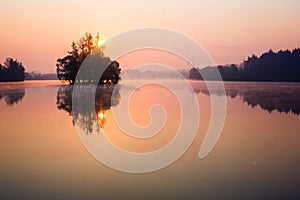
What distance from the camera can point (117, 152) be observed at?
11633mm

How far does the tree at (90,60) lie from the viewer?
63.9 meters

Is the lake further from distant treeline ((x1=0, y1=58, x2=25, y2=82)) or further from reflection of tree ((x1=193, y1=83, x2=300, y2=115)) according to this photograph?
distant treeline ((x1=0, y1=58, x2=25, y2=82))

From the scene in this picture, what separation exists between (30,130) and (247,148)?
10103mm

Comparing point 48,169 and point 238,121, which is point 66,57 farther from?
point 48,169

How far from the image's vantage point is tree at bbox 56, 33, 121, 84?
2517 inches

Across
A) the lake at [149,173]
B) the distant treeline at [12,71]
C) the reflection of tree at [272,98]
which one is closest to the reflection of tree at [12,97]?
the lake at [149,173]

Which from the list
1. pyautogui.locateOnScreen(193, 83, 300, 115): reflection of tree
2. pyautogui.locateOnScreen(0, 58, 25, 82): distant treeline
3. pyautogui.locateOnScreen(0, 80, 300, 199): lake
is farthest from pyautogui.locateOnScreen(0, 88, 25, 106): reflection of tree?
pyautogui.locateOnScreen(0, 58, 25, 82): distant treeline

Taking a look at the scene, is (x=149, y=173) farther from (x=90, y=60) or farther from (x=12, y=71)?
(x=12, y=71)

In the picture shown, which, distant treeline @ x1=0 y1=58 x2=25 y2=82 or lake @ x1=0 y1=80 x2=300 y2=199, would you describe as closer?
lake @ x1=0 y1=80 x2=300 y2=199

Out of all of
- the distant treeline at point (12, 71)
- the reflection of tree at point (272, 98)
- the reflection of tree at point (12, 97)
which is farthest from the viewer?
the distant treeline at point (12, 71)

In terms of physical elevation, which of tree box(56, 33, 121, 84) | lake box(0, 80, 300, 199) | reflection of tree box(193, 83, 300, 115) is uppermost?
tree box(56, 33, 121, 84)

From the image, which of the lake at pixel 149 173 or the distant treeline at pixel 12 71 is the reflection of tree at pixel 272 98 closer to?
the lake at pixel 149 173

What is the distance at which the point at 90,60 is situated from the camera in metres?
62.2

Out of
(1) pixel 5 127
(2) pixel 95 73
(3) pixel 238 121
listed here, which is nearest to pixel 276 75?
(2) pixel 95 73
